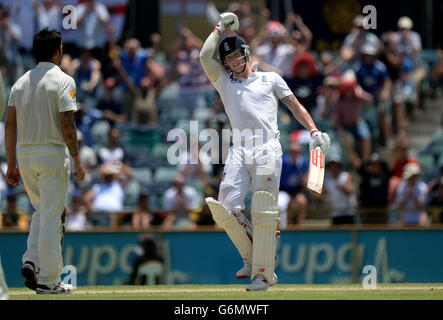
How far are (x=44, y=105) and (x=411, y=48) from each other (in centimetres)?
1032

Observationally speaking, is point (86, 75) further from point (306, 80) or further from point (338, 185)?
point (338, 185)

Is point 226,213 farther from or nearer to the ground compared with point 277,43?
nearer to the ground

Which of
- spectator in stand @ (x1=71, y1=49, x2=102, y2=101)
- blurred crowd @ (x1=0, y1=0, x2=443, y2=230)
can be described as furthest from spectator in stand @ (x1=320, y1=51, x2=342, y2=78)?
spectator in stand @ (x1=71, y1=49, x2=102, y2=101)

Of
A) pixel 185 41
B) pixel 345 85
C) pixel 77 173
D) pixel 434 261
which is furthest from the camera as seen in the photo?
pixel 185 41

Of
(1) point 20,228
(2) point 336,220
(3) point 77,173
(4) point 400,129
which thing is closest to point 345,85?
(4) point 400,129

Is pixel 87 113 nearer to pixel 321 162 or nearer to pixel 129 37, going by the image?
pixel 129 37

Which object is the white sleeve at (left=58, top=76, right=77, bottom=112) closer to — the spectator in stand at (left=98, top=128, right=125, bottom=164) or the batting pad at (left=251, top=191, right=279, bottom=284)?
the batting pad at (left=251, top=191, right=279, bottom=284)

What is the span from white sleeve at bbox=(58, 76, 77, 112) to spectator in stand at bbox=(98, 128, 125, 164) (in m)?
7.52

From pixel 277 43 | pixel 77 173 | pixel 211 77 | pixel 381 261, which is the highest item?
pixel 277 43

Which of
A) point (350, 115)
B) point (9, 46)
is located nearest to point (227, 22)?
point (350, 115)

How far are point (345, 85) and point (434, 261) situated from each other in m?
3.65

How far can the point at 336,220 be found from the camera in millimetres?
15734

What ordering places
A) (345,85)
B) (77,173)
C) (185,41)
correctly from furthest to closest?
(185,41), (345,85), (77,173)

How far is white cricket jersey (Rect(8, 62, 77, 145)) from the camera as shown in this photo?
981cm
